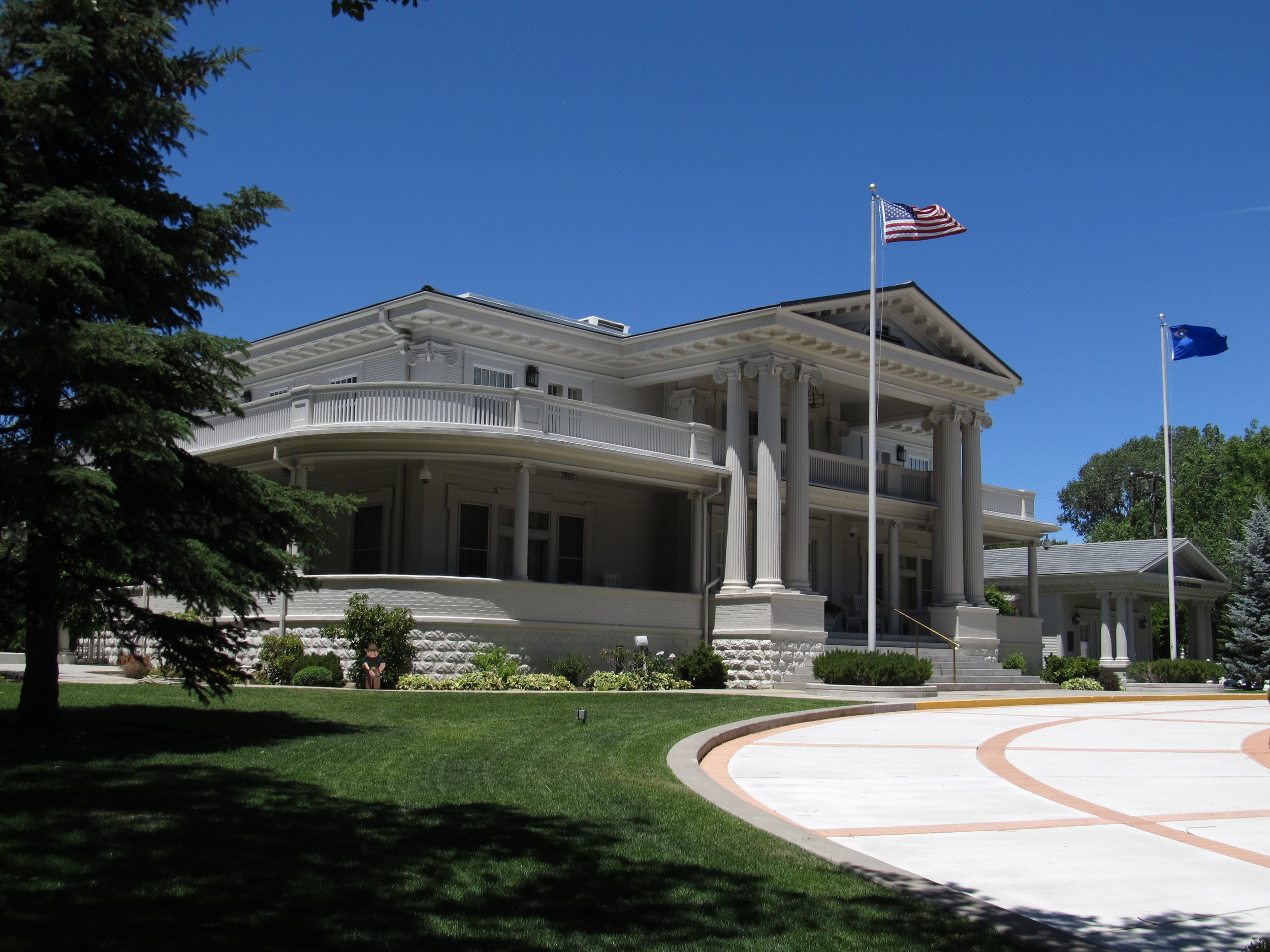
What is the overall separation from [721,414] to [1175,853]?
23.7 meters

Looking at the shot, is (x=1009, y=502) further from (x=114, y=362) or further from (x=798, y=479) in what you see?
(x=114, y=362)

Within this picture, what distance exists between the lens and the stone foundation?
26.6 metres

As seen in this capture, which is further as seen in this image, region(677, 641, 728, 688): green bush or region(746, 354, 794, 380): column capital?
region(746, 354, 794, 380): column capital

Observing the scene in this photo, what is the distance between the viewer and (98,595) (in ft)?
36.6

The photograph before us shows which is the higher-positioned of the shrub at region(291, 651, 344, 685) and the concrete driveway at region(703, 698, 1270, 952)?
the shrub at region(291, 651, 344, 685)

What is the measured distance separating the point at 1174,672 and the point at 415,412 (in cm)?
2450

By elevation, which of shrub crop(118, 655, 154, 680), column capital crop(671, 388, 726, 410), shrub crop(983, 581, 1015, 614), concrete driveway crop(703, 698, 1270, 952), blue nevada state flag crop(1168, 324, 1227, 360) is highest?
blue nevada state flag crop(1168, 324, 1227, 360)

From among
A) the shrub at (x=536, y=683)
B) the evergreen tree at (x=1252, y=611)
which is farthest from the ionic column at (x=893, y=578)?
the evergreen tree at (x=1252, y=611)

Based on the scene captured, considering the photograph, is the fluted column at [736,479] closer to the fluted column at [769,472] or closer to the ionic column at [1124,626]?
the fluted column at [769,472]

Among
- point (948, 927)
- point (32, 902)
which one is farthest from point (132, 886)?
point (948, 927)

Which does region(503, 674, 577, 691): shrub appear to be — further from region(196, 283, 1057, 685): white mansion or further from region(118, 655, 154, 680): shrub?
region(118, 655, 154, 680): shrub

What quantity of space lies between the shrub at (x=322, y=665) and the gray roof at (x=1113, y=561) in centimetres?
2635

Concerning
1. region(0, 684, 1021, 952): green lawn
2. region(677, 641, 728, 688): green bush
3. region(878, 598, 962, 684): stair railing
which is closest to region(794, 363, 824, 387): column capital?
region(878, 598, 962, 684): stair railing

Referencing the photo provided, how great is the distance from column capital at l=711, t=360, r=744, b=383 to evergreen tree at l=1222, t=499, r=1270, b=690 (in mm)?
20330
